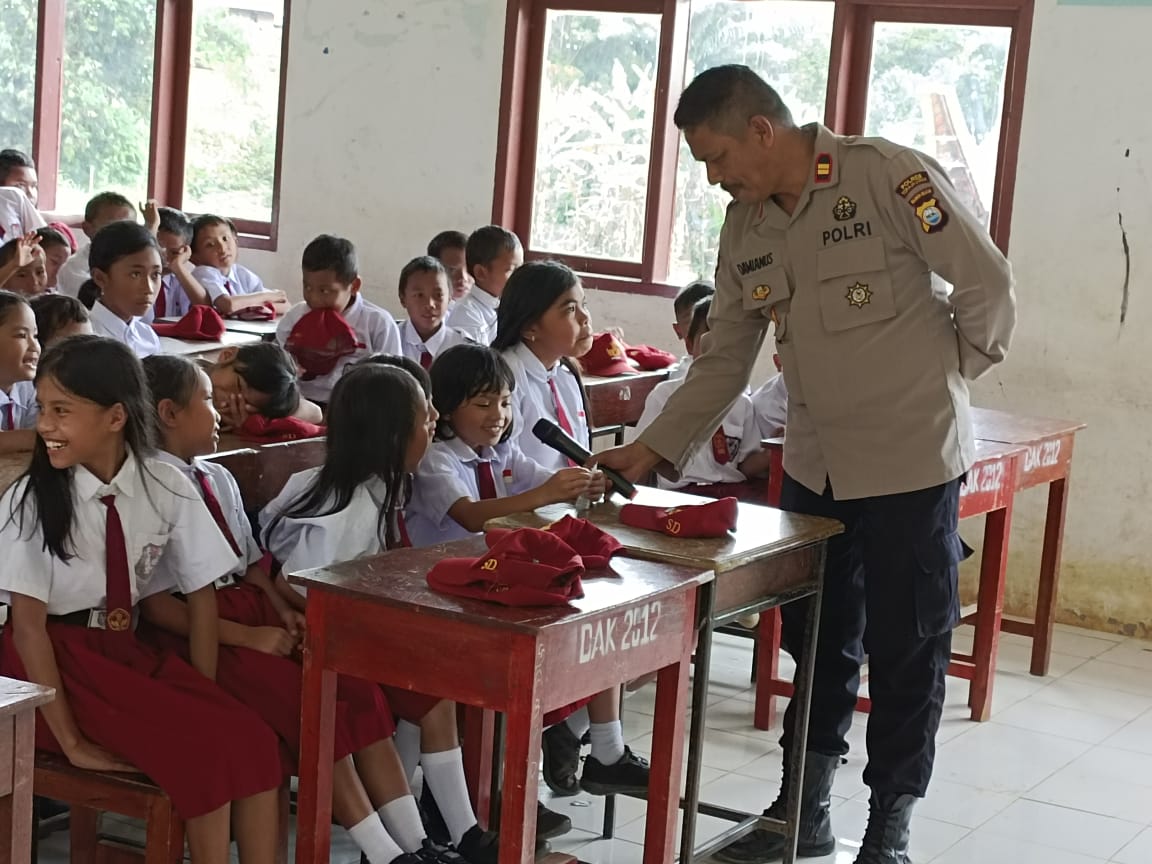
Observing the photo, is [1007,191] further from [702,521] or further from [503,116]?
[702,521]

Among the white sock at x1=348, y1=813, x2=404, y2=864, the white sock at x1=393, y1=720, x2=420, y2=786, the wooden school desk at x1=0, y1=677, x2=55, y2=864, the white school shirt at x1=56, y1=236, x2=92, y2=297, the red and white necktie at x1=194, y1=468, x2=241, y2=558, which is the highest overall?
Result: the white school shirt at x1=56, y1=236, x2=92, y2=297

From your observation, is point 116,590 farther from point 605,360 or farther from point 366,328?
point 366,328

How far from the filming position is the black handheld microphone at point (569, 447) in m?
2.86

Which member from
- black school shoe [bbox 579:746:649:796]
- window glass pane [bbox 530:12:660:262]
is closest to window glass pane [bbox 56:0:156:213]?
window glass pane [bbox 530:12:660:262]

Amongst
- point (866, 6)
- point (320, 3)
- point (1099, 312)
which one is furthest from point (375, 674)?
point (320, 3)

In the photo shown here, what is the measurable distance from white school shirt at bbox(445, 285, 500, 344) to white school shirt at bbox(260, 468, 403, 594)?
238cm

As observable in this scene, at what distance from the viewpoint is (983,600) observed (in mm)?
4402

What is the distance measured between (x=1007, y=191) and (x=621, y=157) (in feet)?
5.29

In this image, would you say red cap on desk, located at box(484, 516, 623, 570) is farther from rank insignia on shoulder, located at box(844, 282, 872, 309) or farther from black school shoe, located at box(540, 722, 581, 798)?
black school shoe, located at box(540, 722, 581, 798)

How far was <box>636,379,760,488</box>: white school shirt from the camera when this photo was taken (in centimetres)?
444

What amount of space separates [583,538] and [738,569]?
0.99ft

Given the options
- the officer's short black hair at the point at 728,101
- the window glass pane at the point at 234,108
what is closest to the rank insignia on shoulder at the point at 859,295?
the officer's short black hair at the point at 728,101

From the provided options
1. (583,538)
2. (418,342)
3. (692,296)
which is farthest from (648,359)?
(583,538)

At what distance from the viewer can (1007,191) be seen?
546 centimetres
